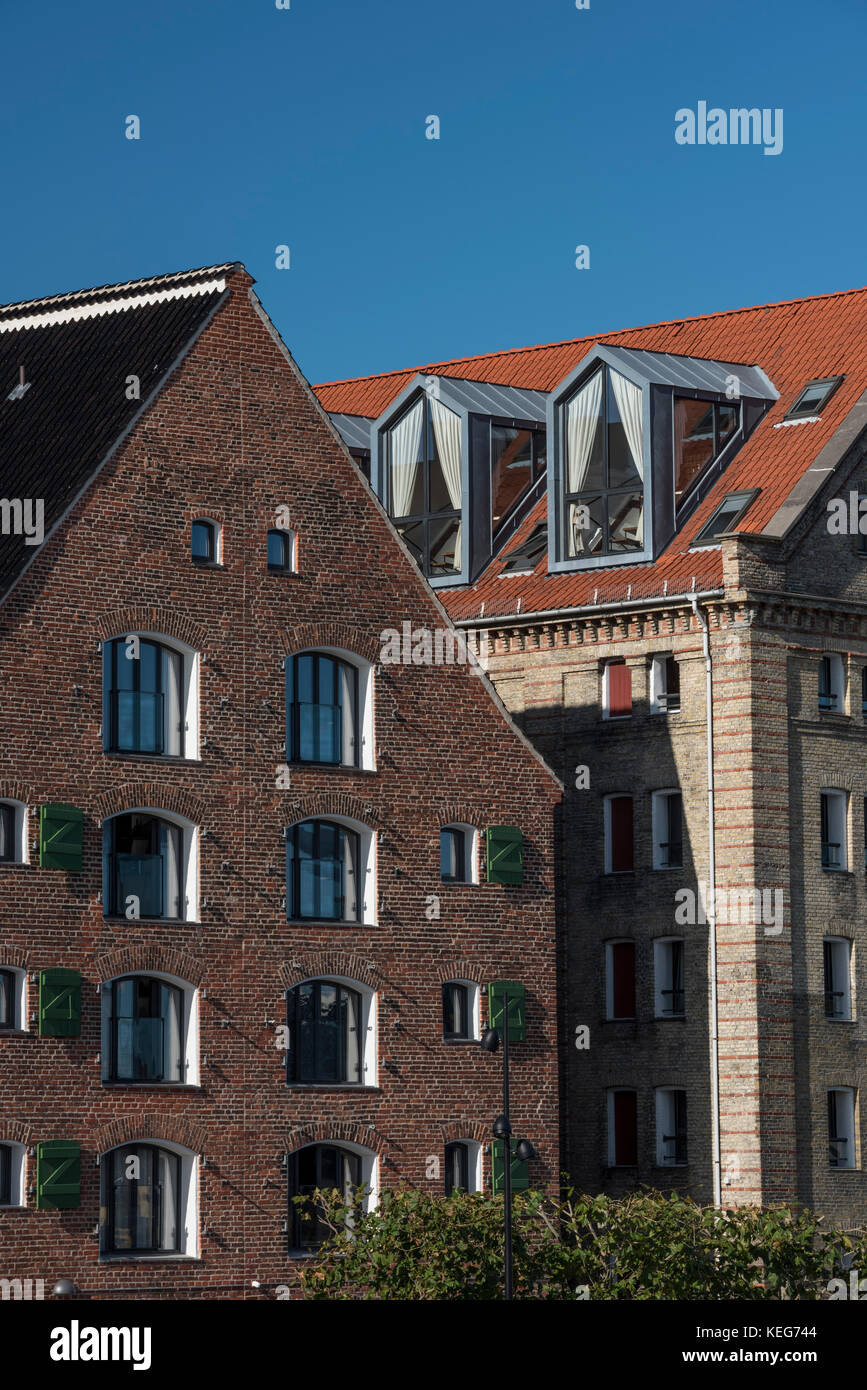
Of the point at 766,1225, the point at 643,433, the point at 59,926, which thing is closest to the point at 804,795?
the point at 643,433

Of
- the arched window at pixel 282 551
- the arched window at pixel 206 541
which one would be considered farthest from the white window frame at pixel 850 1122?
the arched window at pixel 206 541

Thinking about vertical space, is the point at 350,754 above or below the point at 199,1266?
above

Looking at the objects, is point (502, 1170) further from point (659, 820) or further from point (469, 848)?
point (659, 820)

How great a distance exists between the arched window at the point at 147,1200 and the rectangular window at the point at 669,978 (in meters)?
14.3

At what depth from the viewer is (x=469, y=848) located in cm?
5400

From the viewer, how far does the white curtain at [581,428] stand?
61.9 meters

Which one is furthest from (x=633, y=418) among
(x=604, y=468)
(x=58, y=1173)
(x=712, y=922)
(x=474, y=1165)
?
(x=58, y=1173)

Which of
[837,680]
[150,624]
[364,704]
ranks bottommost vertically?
[364,704]

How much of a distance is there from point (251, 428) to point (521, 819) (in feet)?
33.7

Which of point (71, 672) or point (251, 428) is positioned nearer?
point (71, 672)

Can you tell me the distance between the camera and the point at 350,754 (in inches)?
2072

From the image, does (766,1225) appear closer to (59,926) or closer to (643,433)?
(59,926)

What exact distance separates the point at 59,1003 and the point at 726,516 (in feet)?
72.5

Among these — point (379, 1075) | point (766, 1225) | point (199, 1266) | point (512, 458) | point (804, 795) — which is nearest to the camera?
point (766, 1225)
